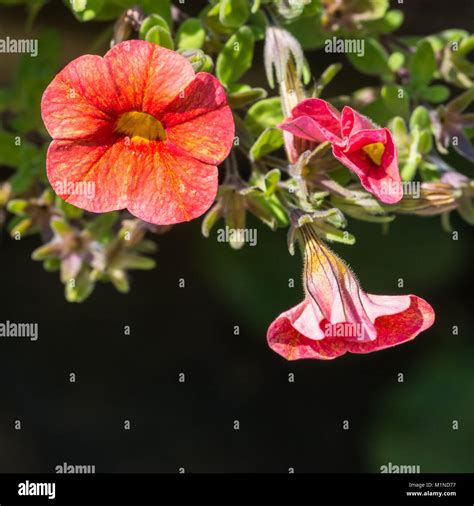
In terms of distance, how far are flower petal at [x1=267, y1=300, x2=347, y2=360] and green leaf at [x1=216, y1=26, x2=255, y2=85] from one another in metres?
0.36

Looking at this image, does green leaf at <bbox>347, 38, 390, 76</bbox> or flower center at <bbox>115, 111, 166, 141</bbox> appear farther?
green leaf at <bbox>347, 38, 390, 76</bbox>

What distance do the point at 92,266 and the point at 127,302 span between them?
0.59 metres

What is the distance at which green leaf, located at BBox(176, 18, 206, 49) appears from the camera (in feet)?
3.57

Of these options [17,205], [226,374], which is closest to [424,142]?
[17,205]

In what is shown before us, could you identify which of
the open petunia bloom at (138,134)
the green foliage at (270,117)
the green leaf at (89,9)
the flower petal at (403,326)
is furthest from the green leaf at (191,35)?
the flower petal at (403,326)

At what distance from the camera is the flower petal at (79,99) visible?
855mm

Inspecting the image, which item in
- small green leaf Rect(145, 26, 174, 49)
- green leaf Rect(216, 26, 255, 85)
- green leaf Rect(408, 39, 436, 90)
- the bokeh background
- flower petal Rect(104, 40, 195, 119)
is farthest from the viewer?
the bokeh background

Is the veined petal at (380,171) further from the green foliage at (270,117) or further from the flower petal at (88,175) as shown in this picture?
the flower petal at (88,175)

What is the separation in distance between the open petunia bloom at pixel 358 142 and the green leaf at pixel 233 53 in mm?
215

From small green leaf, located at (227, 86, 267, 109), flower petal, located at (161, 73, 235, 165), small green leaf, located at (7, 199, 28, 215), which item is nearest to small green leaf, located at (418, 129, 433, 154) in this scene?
small green leaf, located at (227, 86, 267, 109)

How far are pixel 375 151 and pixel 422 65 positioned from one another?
14.8 inches

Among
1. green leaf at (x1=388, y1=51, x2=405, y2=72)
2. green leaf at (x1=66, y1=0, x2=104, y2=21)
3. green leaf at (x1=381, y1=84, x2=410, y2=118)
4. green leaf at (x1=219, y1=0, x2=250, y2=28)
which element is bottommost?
green leaf at (x1=381, y1=84, x2=410, y2=118)

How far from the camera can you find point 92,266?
4.18 ft

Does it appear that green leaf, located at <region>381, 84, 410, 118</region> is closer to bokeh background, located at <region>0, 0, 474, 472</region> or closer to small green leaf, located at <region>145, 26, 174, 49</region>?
small green leaf, located at <region>145, 26, 174, 49</region>
